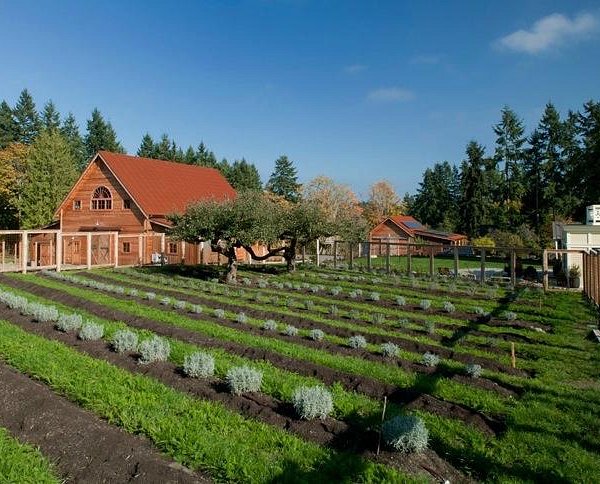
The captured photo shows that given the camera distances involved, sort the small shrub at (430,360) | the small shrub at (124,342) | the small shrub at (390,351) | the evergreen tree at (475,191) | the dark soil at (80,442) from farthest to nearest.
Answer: the evergreen tree at (475,191)
the small shrub at (390,351)
the small shrub at (124,342)
the small shrub at (430,360)
the dark soil at (80,442)

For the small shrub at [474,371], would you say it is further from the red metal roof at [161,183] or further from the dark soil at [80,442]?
the red metal roof at [161,183]

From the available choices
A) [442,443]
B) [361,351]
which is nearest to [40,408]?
[442,443]

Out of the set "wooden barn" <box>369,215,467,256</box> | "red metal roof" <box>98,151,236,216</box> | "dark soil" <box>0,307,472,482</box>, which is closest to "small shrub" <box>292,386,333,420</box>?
"dark soil" <box>0,307,472,482</box>

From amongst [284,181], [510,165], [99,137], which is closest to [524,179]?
[510,165]

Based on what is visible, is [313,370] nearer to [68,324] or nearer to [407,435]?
[407,435]

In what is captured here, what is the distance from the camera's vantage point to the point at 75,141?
62281 millimetres

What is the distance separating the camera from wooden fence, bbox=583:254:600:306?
42.0 ft

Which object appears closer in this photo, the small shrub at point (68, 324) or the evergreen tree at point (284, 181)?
the small shrub at point (68, 324)

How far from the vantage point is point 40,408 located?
17.7ft

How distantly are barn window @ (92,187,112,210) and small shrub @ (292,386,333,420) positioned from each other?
30750 mm

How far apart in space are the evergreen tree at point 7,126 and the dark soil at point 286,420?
6013 cm

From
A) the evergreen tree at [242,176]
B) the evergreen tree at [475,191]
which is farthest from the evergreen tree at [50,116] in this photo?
the evergreen tree at [475,191]

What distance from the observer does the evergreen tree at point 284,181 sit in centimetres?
7100

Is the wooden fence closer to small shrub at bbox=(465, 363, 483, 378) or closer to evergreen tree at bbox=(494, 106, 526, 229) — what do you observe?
small shrub at bbox=(465, 363, 483, 378)
